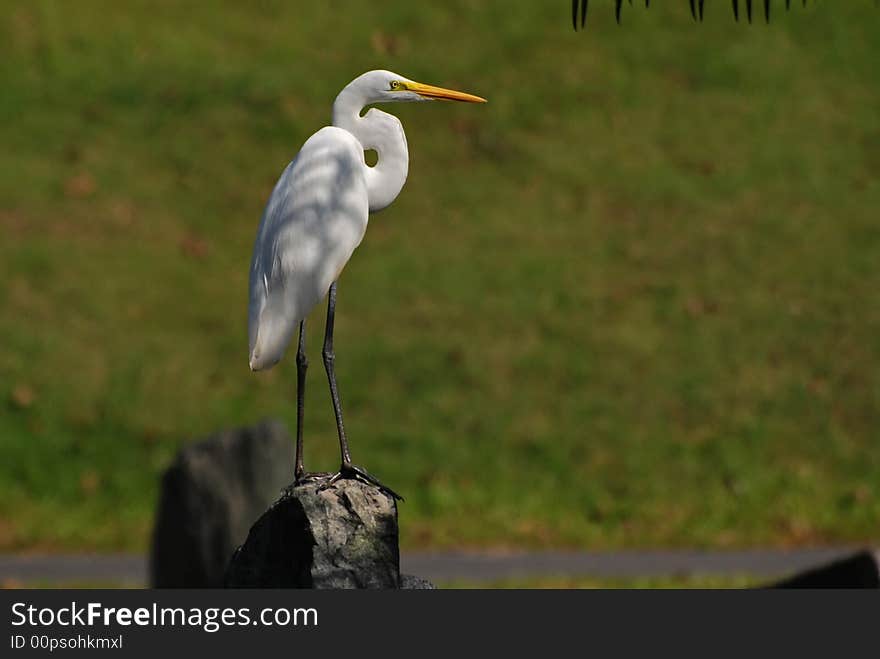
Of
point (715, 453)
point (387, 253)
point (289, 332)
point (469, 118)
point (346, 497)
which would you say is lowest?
point (346, 497)

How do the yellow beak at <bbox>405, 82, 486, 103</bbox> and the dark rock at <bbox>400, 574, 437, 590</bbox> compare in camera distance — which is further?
the dark rock at <bbox>400, 574, 437, 590</bbox>

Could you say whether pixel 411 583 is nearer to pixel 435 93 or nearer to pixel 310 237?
pixel 310 237

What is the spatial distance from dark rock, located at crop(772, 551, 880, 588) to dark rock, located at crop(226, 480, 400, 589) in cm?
250

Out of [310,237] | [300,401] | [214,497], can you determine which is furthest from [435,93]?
[214,497]

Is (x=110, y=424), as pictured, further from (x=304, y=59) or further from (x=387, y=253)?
(x=304, y=59)

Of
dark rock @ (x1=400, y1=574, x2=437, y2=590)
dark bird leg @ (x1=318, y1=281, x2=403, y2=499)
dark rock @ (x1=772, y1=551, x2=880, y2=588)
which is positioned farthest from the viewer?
dark rock @ (x1=772, y1=551, x2=880, y2=588)

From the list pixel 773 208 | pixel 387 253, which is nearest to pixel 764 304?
pixel 773 208

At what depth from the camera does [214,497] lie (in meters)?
8.22

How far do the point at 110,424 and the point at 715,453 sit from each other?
465 centimetres

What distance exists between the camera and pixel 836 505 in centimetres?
1011

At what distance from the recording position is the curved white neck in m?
4.25

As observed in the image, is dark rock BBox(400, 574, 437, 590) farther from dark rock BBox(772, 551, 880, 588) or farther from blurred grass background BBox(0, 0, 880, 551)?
blurred grass background BBox(0, 0, 880, 551)

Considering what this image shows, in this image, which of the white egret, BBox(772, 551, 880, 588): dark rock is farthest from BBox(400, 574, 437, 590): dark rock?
BBox(772, 551, 880, 588): dark rock

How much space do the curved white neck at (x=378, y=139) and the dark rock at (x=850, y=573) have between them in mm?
2965
